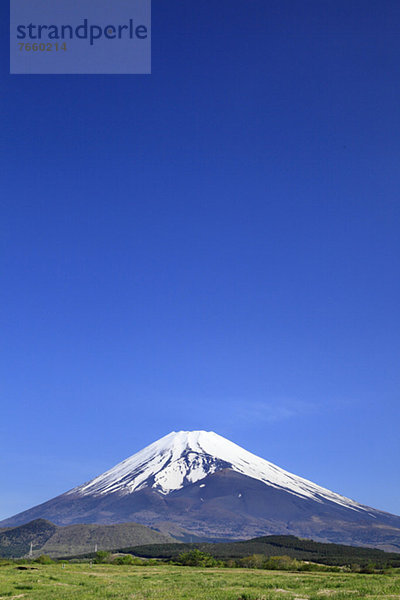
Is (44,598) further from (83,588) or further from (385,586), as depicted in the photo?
(385,586)

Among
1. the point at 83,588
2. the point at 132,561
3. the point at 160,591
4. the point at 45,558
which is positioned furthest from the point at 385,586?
the point at 45,558

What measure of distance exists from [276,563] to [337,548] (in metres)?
135

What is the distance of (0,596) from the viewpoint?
31453 mm

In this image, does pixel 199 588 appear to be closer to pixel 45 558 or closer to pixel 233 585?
pixel 233 585

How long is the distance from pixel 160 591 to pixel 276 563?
53.3 meters

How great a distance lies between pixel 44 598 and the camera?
2972 centimetres

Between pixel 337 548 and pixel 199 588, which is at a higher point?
pixel 199 588

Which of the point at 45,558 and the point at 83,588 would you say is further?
the point at 45,558

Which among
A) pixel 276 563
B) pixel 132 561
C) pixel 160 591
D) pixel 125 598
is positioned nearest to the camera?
pixel 125 598

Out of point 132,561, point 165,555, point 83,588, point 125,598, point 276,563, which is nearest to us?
point 125,598

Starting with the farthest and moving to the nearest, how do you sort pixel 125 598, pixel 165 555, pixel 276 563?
1. pixel 165 555
2. pixel 276 563
3. pixel 125 598

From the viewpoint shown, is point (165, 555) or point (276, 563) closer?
point (276, 563)


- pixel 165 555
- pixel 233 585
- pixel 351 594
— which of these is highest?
pixel 351 594

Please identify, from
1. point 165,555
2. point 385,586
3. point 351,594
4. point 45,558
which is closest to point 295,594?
point 351,594
